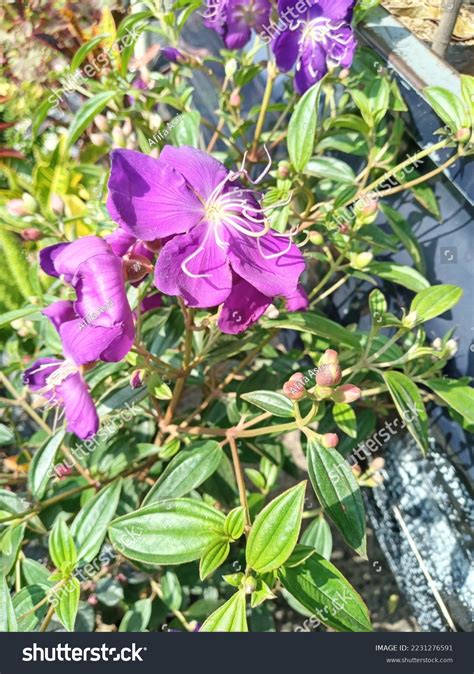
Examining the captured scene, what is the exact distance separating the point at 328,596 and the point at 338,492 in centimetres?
13

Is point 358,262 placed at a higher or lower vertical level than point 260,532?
higher

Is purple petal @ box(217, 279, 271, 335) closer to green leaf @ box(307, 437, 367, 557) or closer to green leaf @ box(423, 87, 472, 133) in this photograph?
green leaf @ box(307, 437, 367, 557)

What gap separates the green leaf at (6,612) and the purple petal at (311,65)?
96cm

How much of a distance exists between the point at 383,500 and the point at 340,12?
3.19 ft

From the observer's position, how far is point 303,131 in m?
1.03

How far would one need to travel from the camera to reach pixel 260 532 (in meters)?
0.71

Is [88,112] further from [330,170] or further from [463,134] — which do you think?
[463,134]

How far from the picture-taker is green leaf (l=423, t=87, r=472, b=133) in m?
1.01

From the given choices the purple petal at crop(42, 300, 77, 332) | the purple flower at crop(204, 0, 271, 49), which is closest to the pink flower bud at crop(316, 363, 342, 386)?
the purple petal at crop(42, 300, 77, 332)

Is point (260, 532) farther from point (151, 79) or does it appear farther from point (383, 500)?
point (151, 79)

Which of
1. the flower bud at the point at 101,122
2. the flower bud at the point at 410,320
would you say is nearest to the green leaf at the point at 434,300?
the flower bud at the point at 410,320

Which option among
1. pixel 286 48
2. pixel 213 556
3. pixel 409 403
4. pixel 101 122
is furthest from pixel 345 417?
pixel 101 122
